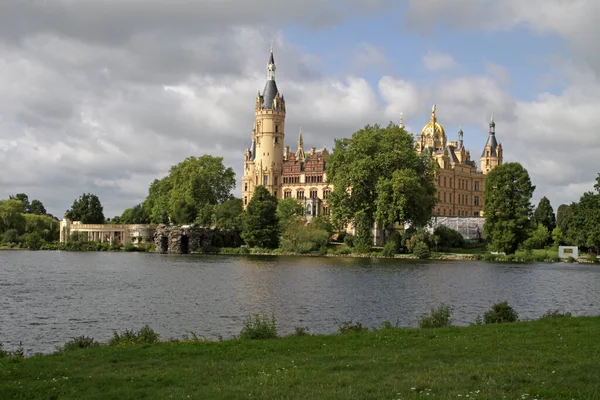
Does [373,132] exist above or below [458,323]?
above

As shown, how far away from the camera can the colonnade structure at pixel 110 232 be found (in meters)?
110

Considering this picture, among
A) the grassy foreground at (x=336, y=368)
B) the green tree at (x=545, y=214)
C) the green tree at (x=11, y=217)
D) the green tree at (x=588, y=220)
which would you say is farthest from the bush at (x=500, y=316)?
the green tree at (x=11, y=217)

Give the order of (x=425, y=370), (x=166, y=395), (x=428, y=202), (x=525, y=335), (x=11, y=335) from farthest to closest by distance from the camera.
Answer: (x=428, y=202)
(x=11, y=335)
(x=525, y=335)
(x=425, y=370)
(x=166, y=395)

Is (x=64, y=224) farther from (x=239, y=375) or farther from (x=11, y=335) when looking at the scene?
(x=239, y=375)

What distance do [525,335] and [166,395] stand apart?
9.70 m

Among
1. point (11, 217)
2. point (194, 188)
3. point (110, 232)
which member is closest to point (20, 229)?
point (11, 217)

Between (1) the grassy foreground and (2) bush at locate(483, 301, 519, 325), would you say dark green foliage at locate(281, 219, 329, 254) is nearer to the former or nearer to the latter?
(2) bush at locate(483, 301, 519, 325)

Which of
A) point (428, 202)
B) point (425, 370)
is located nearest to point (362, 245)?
point (428, 202)

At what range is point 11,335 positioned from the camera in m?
24.0

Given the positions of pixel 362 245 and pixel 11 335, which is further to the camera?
pixel 362 245

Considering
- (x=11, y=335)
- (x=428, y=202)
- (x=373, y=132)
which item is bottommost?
(x=11, y=335)

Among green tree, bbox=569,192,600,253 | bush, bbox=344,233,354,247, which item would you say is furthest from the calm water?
bush, bbox=344,233,354,247

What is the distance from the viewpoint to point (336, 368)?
13766mm

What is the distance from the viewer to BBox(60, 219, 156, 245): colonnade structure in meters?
110
